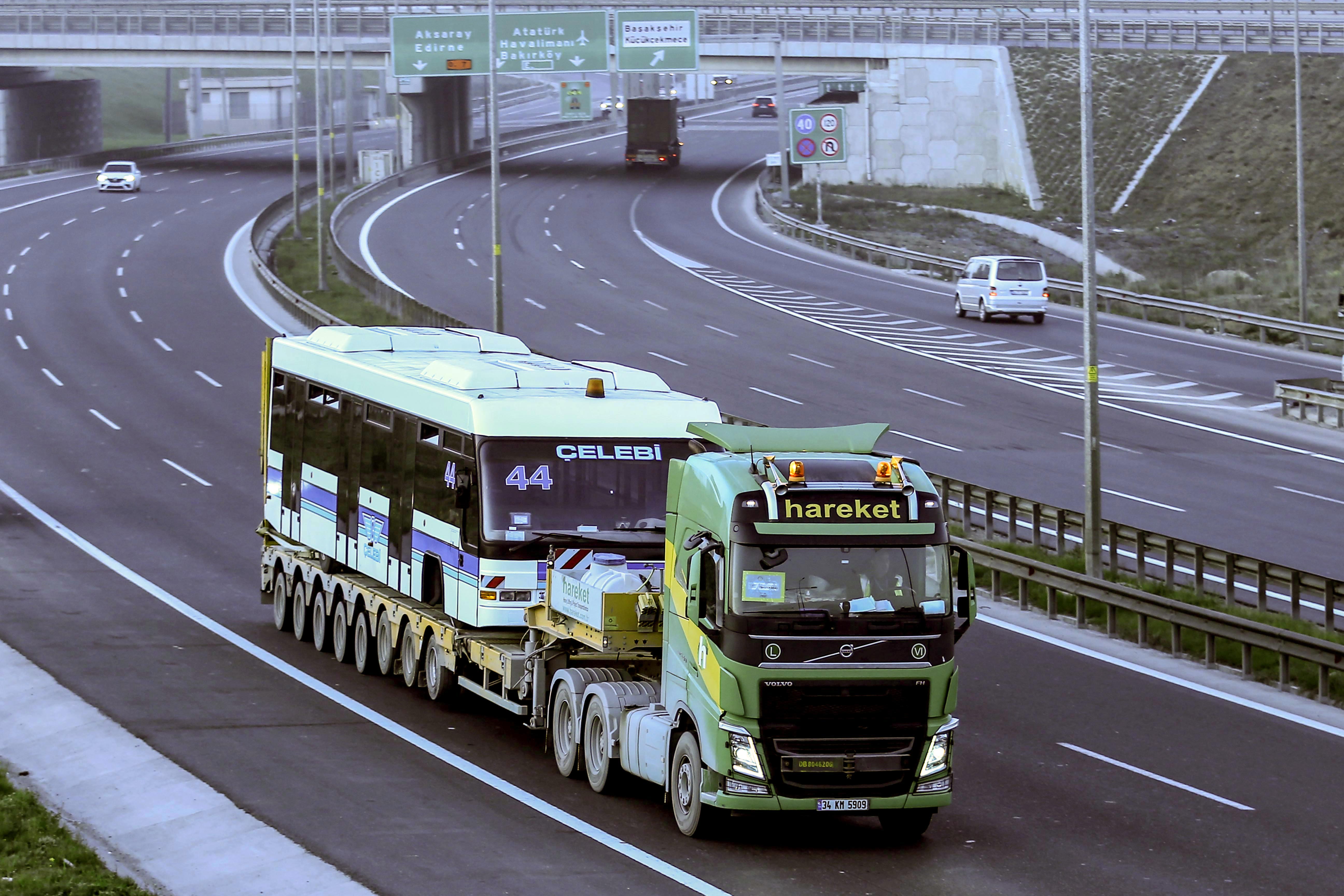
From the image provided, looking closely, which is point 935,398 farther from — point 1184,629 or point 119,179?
point 119,179

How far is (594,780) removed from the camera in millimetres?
14492

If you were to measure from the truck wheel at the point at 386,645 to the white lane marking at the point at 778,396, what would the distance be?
2080 cm

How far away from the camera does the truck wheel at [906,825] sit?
1295 cm

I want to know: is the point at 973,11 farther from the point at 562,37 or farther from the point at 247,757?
the point at 247,757

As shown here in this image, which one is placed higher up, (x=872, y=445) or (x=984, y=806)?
(x=872, y=445)

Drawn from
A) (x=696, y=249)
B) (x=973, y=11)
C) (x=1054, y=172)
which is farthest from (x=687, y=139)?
(x=696, y=249)

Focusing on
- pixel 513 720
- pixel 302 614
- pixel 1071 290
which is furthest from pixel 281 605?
pixel 1071 290

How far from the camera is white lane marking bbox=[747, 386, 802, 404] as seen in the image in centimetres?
3900

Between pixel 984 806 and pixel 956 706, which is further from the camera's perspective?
pixel 956 706

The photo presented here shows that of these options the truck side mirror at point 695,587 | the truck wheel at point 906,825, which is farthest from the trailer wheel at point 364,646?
the truck wheel at point 906,825

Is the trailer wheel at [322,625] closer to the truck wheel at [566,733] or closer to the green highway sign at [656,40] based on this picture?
the truck wheel at [566,733]

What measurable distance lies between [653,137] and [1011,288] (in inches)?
1768

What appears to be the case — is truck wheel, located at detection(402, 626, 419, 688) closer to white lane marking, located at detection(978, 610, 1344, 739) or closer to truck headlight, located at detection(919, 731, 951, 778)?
truck headlight, located at detection(919, 731, 951, 778)

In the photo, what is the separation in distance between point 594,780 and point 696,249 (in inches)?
2025
